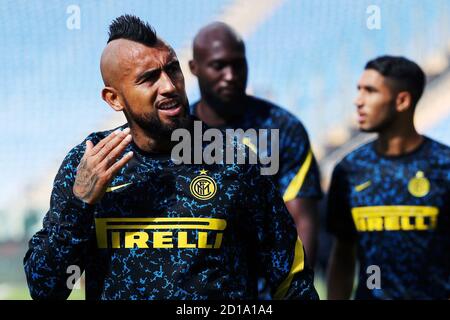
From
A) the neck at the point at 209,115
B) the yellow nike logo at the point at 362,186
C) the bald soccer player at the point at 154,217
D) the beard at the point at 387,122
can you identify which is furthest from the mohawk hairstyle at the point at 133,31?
the beard at the point at 387,122

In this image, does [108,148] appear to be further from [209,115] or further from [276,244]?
[209,115]

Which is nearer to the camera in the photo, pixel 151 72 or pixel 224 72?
pixel 151 72

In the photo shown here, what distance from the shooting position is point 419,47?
248 inches

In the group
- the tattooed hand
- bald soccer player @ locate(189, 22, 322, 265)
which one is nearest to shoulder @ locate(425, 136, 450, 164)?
bald soccer player @ locate(189, 22, 322, 265)

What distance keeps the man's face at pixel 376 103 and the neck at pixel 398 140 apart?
56 mm

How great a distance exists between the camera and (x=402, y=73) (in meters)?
5.92

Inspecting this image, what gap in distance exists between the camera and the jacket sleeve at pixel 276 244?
147 inches

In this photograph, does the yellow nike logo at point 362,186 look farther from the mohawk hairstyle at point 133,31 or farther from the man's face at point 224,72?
the mohawk hairstyle at point 133,31

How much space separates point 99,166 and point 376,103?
2.76 meters

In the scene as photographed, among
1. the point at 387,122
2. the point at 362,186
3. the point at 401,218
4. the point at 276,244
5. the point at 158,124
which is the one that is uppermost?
the point at 158,124

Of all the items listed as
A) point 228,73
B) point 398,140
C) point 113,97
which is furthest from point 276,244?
point 398,140

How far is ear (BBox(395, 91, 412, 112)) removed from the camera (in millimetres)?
5898
